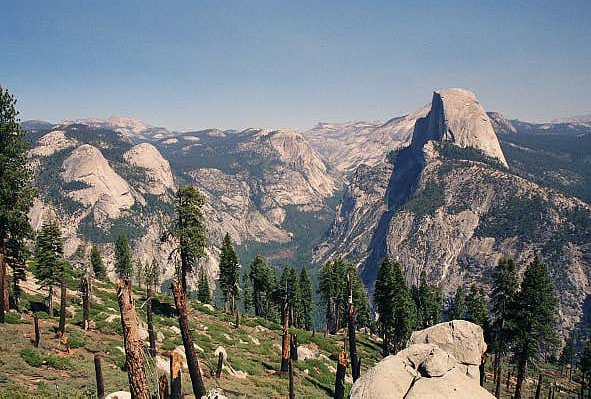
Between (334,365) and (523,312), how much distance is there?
23.1 metres

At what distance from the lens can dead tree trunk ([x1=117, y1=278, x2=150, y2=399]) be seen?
11.6m

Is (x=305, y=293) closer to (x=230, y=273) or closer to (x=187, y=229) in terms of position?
(x=230, y=273)

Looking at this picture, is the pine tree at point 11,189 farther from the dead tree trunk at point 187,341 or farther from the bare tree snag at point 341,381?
the bare tree snag at point 341,381

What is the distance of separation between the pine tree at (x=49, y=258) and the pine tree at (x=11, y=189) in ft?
17.4

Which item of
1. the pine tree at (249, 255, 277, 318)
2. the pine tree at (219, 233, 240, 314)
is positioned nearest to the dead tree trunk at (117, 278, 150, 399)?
the pine tree at (219, 233, 240, 314)

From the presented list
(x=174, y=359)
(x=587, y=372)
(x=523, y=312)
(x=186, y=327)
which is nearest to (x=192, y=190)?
(x=186, y=327)

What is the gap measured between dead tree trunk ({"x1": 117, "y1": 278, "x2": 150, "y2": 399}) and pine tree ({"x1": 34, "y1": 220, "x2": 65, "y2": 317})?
29.1 m

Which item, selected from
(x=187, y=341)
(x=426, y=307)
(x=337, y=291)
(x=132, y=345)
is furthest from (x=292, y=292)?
(x=132, y=345)

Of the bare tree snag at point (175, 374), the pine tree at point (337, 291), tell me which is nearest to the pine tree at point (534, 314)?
the bare tree snag at point (175, 374)

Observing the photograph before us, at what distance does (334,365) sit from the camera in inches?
1917

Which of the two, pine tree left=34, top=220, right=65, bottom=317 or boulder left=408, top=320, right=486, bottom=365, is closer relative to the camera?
boulder left=408, top=320, right=486, bottom=365

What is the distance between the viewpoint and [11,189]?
94.5 feet

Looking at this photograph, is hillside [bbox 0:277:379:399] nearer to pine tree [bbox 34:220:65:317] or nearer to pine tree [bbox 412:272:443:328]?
pine tree [bbox 34:220:65:317]

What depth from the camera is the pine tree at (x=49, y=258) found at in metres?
36.2
